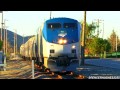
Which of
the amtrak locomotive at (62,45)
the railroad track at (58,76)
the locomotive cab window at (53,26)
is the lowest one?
the railroad track at (58,76)

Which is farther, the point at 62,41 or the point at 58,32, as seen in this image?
the point at 58,32

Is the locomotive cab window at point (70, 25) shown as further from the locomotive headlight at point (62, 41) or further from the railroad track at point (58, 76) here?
the railroad track at point (58, 76)

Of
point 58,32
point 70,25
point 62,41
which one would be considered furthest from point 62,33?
point 70,25

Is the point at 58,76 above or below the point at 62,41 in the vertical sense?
below

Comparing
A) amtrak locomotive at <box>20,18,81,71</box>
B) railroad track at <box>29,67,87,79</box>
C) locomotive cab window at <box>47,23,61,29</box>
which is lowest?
railroad track at <box>29,67,87,79</box>

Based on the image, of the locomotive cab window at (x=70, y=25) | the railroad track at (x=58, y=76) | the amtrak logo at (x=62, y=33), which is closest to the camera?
the railroad track at (x=58, y=76)

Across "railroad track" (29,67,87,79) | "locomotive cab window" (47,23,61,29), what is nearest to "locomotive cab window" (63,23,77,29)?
"locomotive cab window" (47,23,61,29)

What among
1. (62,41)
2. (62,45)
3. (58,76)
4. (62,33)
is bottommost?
(58,76)

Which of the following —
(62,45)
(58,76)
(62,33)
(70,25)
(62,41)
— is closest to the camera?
(58,76)

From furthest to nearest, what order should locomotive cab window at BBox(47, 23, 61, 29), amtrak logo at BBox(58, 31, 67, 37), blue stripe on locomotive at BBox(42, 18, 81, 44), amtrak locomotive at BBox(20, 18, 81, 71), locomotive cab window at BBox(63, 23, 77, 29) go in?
1. locomotive cab window at BBox(47, 23, 61, 29)
2. locomotive cab window at BBox(63, 23, 77, 29)
3. amtrak logo at BBox(58, 31, 67, 37)
4. blue stripe on locomotive at BBox(42, 18, 81, 44)
5. amtrak locomotive at BBox(20, 18, 81, 71)

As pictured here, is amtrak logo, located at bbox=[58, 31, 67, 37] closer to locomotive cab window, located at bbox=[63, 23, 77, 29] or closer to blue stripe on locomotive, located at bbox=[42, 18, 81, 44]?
blue stripe on locomotive, located at bbox=[42, 18, 81, 44]

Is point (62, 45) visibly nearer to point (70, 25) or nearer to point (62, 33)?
point (62, 33)

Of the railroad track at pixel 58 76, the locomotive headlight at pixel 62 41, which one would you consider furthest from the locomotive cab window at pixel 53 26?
the railroad track at pixel 58 76
